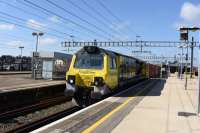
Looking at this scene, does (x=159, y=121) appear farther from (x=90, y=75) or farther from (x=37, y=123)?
(x=90, y=75)

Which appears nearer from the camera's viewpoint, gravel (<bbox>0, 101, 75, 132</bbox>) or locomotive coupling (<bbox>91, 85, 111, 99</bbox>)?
gravel (<bbox>0, 101, 75, 132</bbox>)

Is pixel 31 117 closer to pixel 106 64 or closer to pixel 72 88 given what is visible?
pixel 72 88

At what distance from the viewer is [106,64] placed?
14.3m

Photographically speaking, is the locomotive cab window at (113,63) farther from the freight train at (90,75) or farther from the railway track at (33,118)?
the railway track at (33,118)

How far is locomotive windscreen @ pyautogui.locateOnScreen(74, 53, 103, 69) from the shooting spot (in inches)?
574

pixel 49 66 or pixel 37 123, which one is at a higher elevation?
pixel 49 66

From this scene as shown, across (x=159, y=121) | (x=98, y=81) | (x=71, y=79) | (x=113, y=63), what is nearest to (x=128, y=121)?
(x=159, y=121)

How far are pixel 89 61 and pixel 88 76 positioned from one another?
1.03 metres

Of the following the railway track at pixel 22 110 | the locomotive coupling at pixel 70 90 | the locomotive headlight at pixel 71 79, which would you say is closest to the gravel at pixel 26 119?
the railway track at pixel 22 110

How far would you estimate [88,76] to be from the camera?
14.1 m

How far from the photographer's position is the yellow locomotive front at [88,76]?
13.8 metres

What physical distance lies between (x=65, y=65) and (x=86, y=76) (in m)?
17.8

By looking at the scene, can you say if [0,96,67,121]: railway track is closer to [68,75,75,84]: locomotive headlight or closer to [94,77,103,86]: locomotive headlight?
[68,75,75,84]: locomotive headlight

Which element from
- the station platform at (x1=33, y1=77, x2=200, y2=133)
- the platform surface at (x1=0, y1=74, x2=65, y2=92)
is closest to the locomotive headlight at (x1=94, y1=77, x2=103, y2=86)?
the station platform at (x1=33, y1=77, x2=200, y2=133)
